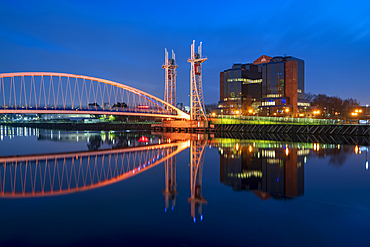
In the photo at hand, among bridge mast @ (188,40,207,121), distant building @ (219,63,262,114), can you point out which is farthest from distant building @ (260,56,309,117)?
bridge mast @ (188,40,207,121)

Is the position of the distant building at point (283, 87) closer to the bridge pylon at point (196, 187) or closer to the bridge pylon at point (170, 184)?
the bridge pylon at point (196, 187)

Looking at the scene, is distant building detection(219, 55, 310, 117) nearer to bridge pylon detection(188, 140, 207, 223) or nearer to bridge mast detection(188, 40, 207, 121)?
bridge mast detection(188, 40, 207, 121)

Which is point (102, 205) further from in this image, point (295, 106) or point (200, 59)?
point (295, 106)

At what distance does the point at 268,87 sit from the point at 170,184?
106 m

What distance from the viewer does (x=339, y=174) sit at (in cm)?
1341

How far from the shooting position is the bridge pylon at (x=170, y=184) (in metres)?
9.19

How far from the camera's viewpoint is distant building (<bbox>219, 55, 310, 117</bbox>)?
335 ft

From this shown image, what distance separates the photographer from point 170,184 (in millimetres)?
11625

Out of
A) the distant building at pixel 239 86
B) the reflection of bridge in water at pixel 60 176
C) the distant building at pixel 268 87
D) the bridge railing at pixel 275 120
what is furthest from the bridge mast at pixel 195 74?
the distant building at pixel 239 86

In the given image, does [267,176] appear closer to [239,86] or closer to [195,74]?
[195,74]

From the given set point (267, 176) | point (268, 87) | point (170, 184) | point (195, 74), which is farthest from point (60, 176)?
point (268, 87)

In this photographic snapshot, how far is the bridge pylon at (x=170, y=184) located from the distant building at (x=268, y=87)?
8586 cm

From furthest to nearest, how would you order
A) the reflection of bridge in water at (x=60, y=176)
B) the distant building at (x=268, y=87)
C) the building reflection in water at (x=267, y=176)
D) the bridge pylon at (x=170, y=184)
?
the distant building at (x=268, y=87) → the reflection of bridge in water at (x=60, y=176) → the building reflection in water at (x=267, y=176) → the bridge pylon at (x=170, y=184)

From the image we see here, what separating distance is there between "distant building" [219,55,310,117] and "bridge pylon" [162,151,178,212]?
282 ft
